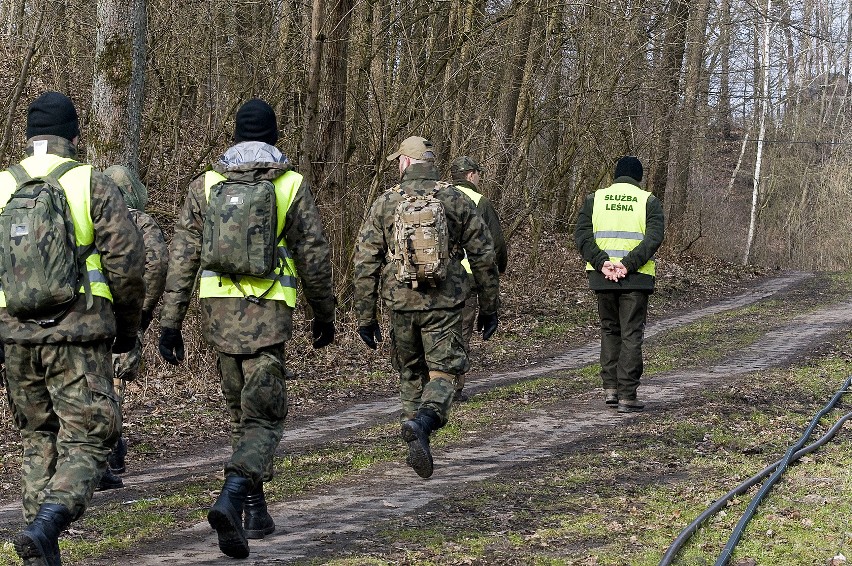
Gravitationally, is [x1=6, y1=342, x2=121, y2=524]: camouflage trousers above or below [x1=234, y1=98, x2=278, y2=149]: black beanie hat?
below

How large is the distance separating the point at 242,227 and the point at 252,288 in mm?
359

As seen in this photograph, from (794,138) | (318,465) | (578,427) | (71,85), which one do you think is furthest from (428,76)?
(794,138)

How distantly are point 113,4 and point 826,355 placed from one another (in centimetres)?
968

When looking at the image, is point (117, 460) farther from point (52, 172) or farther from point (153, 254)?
point (52, 172)

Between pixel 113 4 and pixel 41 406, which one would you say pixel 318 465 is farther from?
pixel 113 4

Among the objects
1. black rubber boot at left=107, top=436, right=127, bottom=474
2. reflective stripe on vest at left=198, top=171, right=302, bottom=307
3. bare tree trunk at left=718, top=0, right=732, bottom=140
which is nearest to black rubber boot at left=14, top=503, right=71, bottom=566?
reflective stripe on vest at left=198, top=171, right=302, bottom=307

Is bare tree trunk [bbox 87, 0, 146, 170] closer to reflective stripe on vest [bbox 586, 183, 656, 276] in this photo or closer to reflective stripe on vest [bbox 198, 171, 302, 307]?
reflective stripe on vest [bbox 586, 183, 656, 276]

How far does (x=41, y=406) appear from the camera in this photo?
5082mm

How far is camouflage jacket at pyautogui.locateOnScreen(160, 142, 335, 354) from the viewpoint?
580 cm

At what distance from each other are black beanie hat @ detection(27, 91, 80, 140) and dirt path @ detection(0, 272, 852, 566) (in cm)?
212

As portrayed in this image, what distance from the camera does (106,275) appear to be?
512cm

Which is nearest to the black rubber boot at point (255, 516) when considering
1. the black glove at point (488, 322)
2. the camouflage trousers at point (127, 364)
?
the black glove at point (488, 322)

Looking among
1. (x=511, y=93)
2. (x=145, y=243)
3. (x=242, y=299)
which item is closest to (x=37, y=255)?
(x=242, y=299)

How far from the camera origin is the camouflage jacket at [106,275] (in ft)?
16.2
